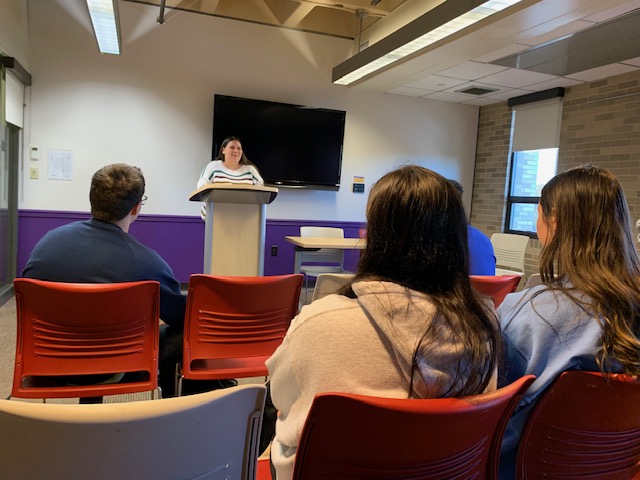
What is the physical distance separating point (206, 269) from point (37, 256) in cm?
123

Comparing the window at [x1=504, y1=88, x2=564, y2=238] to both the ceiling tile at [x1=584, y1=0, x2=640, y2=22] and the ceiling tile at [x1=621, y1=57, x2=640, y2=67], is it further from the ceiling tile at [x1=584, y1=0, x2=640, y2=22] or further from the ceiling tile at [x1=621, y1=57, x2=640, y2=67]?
the ceiling tile at [x1=584, y1=0, x2=640, y2=22]

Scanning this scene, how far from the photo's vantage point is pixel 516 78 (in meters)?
4.98

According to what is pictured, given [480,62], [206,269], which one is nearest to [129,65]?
[206,269]

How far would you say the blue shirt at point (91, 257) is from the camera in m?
1.69

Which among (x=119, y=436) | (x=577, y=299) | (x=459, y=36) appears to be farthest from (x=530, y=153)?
(x=119, y=436)

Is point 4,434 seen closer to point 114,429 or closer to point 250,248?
point 114,429

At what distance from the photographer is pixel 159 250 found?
204 inches

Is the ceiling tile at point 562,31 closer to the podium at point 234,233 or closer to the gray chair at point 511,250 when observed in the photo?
the gray chair at point 511,250

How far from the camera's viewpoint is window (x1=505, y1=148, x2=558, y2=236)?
5.63 meters

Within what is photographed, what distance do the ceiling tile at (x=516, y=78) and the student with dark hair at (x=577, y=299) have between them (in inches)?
158

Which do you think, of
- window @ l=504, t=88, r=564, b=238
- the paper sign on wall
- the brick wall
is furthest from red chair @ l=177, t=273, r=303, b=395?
window @ l=504, t=88, r=564, b=238

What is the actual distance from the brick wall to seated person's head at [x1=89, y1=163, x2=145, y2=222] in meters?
4.58

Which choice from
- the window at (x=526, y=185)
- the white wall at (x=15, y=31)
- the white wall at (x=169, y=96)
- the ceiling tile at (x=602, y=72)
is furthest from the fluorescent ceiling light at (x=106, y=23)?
the window at (x=526, y=185)

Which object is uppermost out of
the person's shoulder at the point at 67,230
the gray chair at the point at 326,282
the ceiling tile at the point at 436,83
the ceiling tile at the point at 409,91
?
the ceiling tile at the point at 409,91
